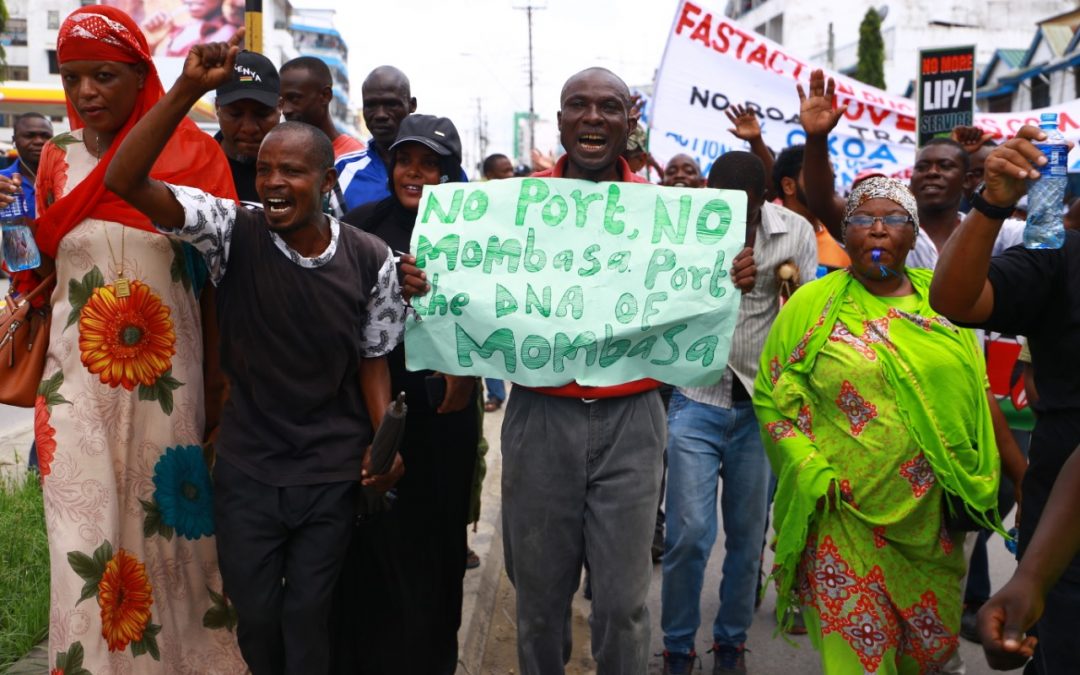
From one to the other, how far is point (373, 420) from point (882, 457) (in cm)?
170

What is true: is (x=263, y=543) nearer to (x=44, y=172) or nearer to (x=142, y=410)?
(x=142, y=410)

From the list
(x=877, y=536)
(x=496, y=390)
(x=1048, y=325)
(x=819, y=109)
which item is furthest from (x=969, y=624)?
(x=496, y=390)

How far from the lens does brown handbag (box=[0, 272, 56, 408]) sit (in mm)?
3244

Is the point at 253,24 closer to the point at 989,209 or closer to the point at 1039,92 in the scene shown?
the point at 989,209

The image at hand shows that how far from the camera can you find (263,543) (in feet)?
10.5

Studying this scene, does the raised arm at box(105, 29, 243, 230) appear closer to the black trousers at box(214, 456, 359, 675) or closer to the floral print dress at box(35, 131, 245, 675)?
the floral print dress at box(35, 131, 245, 675)

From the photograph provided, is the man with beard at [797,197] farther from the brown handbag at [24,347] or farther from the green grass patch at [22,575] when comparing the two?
the green grass patch at [22,575]

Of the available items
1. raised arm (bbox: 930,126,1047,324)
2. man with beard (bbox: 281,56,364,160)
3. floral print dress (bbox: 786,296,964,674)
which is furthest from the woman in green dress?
man with beard (bbox: 281,56,364,160)

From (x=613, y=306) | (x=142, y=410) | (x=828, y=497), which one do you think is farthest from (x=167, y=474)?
(x=828, y=497)

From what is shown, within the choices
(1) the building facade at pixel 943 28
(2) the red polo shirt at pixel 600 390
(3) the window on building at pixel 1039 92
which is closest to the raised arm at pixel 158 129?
(2) the red polo shirt at pixel 600 390

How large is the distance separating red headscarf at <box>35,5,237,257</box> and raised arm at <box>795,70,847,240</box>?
2.20 m

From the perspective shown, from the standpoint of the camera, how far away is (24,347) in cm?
327

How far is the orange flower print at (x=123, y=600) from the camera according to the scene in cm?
317

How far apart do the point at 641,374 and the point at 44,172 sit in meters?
1.99
